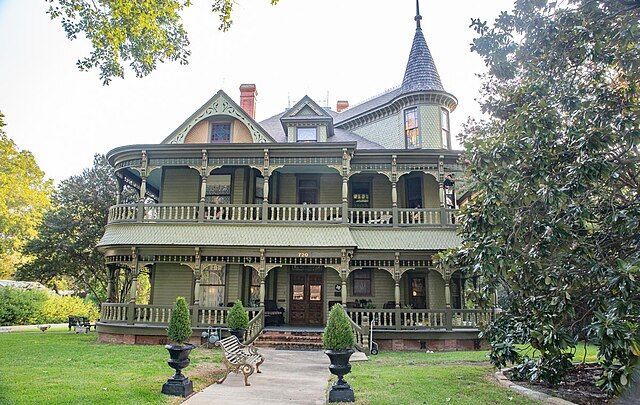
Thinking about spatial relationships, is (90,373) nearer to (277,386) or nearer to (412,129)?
(277,386)

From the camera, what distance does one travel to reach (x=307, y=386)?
29.2 ft

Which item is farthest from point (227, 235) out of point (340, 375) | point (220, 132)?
point (340, 375)

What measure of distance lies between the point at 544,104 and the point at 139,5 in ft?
23.3

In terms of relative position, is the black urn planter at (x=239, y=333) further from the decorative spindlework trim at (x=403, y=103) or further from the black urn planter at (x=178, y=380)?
the decorative spindlework trim at (x=403, y=103)

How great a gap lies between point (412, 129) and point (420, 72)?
2761mm

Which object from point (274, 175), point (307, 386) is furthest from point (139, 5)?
point (274, 175)

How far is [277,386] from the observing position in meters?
8.80

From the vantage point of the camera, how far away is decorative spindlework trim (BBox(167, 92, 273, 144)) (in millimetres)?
18188

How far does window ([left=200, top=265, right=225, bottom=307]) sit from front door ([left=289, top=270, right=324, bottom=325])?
2.88 metres

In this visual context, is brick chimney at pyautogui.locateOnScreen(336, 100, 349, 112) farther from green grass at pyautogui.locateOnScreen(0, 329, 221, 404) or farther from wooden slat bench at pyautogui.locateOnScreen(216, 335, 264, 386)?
wooden slat bench at pyautogui.locateOnScreen(216, 335, 264, 386)

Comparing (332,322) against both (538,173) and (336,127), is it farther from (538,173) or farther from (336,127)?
(336,127)

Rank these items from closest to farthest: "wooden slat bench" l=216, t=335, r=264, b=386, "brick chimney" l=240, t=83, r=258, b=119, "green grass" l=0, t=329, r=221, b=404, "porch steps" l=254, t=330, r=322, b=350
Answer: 1. "green grass" l=0, t=329, r=221, b=404
2. "wooden slat bench" l=216, t=335, r=264, b=386
3. "porch steps" l=254, t=330, r=322, b=350
4. "brick chimney" l=240, t=83, r=258, b=119

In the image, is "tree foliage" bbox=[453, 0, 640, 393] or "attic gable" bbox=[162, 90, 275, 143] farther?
"attic gable" bbox=[162, 90, 275, 143]

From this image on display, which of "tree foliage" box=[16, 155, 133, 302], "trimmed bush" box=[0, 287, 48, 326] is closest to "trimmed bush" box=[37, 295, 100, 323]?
"trimmed bush" box=[0, 287, 48, 326]
